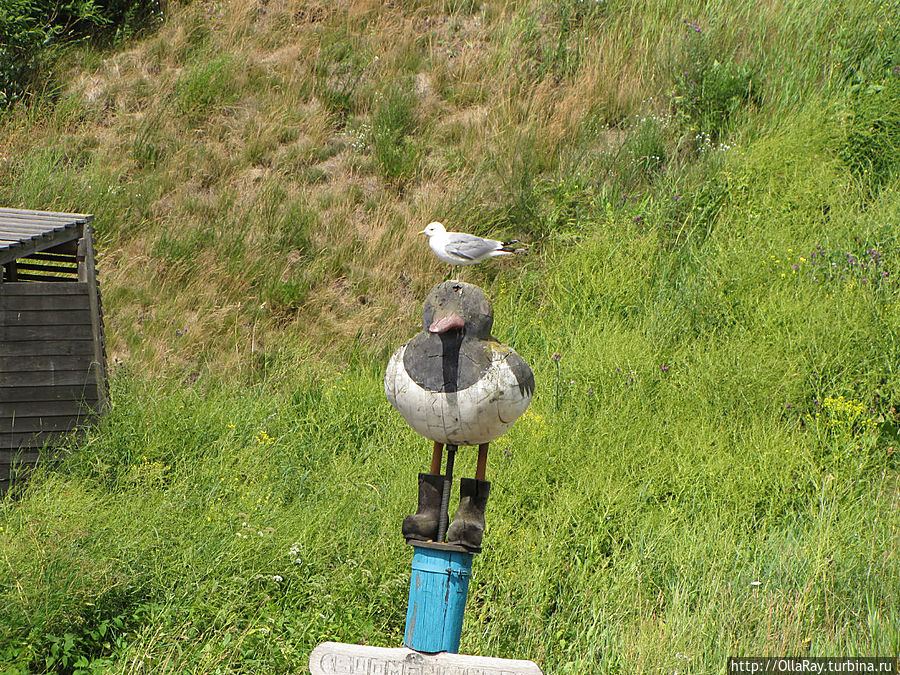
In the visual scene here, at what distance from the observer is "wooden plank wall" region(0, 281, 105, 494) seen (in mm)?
5566

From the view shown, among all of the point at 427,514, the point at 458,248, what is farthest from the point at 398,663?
the point at 458,248

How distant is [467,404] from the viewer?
250cm

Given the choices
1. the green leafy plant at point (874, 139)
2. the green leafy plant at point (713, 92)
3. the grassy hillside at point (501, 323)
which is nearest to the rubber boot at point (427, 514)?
the grassy hillside at point (501, 323)

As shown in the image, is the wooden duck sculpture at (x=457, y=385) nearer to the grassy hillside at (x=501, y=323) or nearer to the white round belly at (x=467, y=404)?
the white round belly at (x=467, y=404)

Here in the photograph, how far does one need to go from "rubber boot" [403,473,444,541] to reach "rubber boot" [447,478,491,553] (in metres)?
0.06

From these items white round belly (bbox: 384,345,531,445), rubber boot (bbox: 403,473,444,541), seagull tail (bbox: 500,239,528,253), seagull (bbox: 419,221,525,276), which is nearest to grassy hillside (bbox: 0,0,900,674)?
seagull tail (bbox: 500,239,528,253)

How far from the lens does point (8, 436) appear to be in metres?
5.57

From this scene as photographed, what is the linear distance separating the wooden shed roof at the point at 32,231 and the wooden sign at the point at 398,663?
4.03 meters

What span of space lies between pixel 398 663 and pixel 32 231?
4.56 metres

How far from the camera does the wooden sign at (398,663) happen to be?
2.36m

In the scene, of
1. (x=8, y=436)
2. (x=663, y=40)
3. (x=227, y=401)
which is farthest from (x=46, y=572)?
(x=663, y=40)

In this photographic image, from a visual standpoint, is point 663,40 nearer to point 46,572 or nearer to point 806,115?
point 806,115

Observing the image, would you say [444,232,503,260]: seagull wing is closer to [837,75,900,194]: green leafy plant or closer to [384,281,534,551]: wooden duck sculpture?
[384,281,534,551]: wooden duck sculpture

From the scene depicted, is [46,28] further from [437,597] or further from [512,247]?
[437,597]
